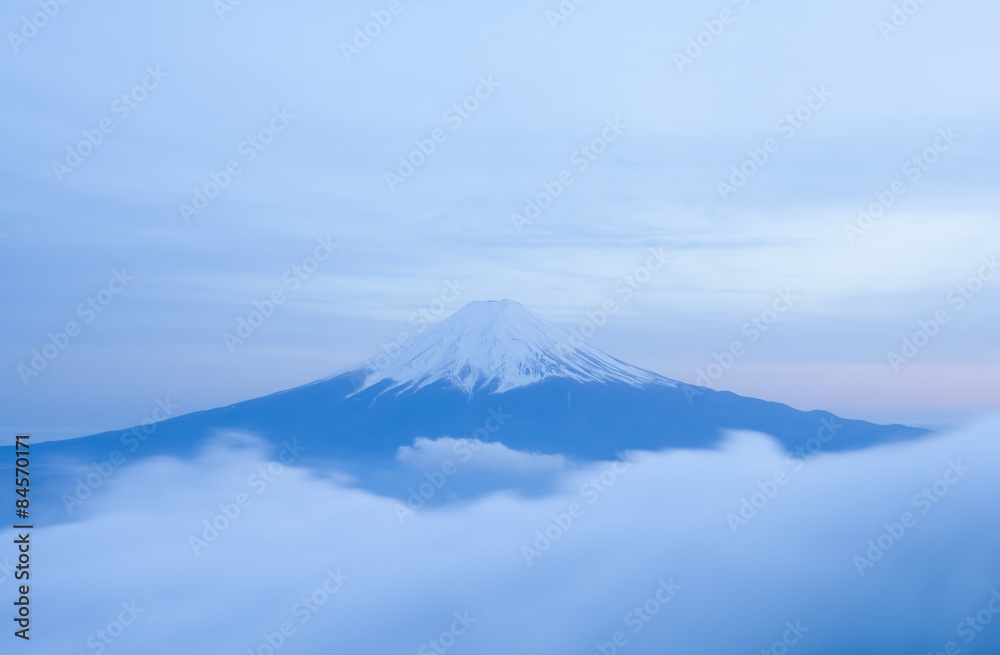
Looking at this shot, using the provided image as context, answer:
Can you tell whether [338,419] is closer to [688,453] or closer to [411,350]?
[411,350]

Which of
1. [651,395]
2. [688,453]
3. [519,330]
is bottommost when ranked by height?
[688,453]

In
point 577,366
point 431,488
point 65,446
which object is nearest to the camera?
point 65,446

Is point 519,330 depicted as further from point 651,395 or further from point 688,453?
point 688,453

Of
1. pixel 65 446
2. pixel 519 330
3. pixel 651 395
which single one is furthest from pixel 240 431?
pixel 651 395

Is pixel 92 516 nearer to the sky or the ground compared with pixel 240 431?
nearer to the ground

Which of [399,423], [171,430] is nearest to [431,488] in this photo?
[399,423]

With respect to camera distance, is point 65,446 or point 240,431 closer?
point 65,446

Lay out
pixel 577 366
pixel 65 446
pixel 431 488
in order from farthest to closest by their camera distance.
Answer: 1. pixel 431 488
2. pixel 577 366
3. pixel 65 446
